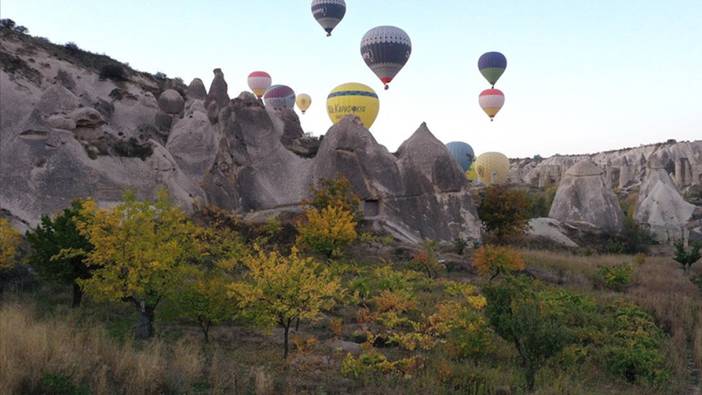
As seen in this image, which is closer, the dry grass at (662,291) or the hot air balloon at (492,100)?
the dry grass at (662,291)

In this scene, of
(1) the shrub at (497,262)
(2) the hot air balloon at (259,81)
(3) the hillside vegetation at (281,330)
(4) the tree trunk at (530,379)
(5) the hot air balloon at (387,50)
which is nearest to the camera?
(3) the hillside vegetation at (281,330)

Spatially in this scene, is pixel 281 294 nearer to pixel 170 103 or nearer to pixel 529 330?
pixel 529 330

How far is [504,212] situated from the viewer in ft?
97.6

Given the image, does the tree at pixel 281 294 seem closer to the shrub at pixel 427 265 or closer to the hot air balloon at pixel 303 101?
the shrub at pixel 427 265

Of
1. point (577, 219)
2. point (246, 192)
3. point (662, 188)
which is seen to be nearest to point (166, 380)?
point (246, 192)

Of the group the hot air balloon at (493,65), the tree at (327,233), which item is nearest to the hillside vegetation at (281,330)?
the tree at (327,233)

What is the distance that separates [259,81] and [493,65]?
30.7 metres

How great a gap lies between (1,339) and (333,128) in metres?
25.2

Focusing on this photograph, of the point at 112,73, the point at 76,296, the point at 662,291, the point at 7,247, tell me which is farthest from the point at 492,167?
the point at 7,247

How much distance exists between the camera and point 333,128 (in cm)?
3228

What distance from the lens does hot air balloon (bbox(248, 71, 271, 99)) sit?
71.2 metres

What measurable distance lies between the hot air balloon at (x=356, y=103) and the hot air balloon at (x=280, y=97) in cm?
1696

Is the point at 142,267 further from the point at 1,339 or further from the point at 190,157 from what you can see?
the point at 190,157

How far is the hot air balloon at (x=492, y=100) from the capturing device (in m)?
60.5
